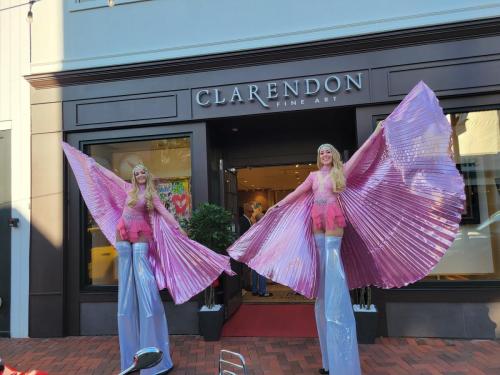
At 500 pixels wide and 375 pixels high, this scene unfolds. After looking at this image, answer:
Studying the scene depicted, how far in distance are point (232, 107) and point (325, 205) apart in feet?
8.11

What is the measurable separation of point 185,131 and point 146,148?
0.74m

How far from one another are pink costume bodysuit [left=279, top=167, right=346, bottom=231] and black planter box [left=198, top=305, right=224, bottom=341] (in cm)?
214

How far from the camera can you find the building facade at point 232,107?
505 cm

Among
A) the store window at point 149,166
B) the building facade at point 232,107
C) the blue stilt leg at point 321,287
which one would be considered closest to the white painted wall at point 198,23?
the building facade at point 232,107

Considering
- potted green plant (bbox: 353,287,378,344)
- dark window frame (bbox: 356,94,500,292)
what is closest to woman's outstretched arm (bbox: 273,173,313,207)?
dark window frame (bbox: 356,94,500,292)

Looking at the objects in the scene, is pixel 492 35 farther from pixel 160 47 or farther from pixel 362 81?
pixel 160 47

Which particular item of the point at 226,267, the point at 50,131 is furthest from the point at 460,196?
the point at 50,131

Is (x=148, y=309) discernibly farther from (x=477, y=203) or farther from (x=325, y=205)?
(x=477, y=203)

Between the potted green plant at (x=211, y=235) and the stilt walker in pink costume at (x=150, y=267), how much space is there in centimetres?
72

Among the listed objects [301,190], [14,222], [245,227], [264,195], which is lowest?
[245,227]

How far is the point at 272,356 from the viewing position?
4523mm

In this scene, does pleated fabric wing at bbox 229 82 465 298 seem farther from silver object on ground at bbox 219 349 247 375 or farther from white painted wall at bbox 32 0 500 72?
white painted wall at bbox 32 0 500 72

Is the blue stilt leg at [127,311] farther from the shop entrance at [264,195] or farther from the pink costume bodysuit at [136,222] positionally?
the shop entrance at [264,195]

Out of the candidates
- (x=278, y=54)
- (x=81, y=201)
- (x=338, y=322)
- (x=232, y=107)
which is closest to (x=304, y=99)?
(x=278, y=54)
